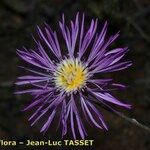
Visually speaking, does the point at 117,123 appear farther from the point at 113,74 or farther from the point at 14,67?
the point at 14,67

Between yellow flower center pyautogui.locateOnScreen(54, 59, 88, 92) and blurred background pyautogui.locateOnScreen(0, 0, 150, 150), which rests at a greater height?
blurred background pyautogui.locateOnScreen(0, 0, 150, 150)

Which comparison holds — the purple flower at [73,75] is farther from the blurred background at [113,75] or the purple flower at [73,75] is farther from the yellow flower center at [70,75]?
the blurred background at [113,75]

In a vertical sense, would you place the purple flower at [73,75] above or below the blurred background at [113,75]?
below

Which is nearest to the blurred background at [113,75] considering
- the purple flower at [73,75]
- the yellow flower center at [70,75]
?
the yellow flower center at [70,75]

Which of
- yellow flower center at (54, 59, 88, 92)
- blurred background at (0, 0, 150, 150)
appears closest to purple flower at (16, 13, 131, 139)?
yellow flower center at (54, 59, 88, 92)

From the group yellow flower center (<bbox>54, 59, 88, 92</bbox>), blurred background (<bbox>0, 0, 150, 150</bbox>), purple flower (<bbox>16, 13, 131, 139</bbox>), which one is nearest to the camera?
purple flower (<bbox>16, 13, 131, 139</bbox>)

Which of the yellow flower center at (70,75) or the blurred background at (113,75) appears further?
the blurred background at (113,75)

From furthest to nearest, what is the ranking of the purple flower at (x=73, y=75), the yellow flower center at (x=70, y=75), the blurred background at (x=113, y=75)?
the blurred background at (x=113, y=75) → the yellow flower center at (x=70, y=75) → the purple flower at (x=73, y=75)

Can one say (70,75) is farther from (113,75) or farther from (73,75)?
(113,75)

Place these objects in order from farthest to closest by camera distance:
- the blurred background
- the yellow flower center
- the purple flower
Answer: the blurred background, the yellow flower center, the purple flower

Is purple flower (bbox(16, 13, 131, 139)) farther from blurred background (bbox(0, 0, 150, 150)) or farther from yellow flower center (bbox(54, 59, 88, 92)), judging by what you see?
blurred background (bbox(0, 0, 150, 150))
